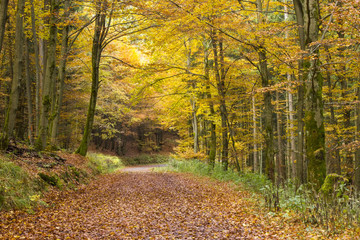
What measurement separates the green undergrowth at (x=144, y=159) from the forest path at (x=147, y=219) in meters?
23.7

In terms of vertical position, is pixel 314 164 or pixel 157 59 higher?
pixel 157 59

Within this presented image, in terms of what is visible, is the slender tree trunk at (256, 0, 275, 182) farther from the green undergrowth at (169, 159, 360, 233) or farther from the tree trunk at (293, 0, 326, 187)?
the tree trunk at (293, 0, 326, 187)

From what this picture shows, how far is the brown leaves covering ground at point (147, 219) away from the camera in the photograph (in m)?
5.01

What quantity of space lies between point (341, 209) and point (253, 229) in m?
1.96

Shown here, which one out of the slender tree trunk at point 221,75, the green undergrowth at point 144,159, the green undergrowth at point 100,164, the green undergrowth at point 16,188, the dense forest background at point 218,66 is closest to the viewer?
the green undergrowth at point 16,188

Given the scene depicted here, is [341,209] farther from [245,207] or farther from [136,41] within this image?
[136,41]

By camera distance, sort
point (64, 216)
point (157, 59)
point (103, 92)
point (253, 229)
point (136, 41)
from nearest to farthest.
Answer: point (253, 229)
point (64, 216)
point (136, 41)
point (157, 59)
point (103, 92)

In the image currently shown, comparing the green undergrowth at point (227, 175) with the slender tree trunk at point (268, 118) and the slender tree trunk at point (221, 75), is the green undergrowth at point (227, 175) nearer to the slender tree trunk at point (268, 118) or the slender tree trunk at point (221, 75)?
the slender tree trunk at point (268, 118)

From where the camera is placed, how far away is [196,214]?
6629 millimetres

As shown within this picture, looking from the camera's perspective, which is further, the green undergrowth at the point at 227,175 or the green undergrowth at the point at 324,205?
the green undergrowth at the point at 227,175

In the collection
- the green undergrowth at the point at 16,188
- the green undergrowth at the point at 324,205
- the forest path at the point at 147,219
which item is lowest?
the forest path at the point at 147,219

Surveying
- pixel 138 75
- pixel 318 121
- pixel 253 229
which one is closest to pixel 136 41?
pixel 138 75

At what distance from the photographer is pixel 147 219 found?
6238mm

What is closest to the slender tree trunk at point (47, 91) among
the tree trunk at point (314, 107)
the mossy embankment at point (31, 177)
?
the mossy embankment at point (31, 177)
